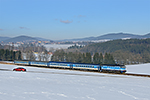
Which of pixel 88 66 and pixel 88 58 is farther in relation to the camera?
pixel 88 58

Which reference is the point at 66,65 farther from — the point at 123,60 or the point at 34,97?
the point at 123,60

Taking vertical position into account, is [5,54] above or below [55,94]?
above

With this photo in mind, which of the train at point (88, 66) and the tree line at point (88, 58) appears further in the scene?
the tree line at point (88, 58)

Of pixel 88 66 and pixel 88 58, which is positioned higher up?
pixel 88 58

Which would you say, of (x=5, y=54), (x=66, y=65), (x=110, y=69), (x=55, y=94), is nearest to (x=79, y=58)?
(x=5, y=54)

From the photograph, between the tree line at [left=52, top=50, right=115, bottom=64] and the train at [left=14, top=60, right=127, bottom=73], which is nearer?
the train at [left=14, top=60, right=127, bottom=73]

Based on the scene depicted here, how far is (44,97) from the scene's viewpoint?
18297 millimetres

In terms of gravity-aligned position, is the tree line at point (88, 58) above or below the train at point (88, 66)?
above

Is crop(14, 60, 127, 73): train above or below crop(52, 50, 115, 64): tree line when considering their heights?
below

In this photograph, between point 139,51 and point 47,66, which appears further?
point 139,51

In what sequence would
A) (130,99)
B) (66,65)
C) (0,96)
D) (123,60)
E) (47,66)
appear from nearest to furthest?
(0,96) < (130,99) < (66,65) < (47,66) < (123,60)

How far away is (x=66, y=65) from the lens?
56.8 meters

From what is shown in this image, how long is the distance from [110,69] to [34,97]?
109 feet

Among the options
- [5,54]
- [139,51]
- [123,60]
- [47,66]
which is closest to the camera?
[47,66]
